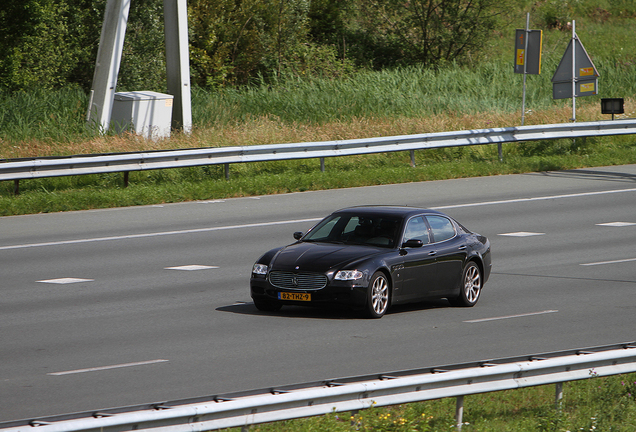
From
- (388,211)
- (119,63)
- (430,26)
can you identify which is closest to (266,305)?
(388,211)

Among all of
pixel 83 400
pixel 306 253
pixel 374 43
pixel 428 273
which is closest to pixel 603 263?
pixel 428 273

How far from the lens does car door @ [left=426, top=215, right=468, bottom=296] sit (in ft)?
39.9

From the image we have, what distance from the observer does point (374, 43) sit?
5106 cm

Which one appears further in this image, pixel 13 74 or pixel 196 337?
pixel 13 74

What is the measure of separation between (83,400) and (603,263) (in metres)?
9.72

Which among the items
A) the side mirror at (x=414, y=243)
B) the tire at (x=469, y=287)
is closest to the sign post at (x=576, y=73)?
the tire at (x=469, y=287)

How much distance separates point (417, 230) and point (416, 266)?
2.10 feet

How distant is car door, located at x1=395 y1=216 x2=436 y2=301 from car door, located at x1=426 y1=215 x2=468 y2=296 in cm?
12

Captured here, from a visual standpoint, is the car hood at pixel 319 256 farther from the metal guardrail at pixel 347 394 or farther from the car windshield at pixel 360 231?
the metal guardrail at pixel 347 394

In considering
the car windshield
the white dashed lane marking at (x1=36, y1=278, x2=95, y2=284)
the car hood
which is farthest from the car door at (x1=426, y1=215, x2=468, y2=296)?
the white dashed lane marking at (x1=36, y1=278, x2=95, y2=284)

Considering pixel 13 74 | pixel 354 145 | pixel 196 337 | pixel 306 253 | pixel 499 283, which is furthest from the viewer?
pixel 13 74

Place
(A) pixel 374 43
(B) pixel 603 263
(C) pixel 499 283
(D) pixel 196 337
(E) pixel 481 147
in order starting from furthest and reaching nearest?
(A) pixel 374 43 < (E) pixel 481 147 < (B) pixel 603 263 < (C) pixel 499 283 < (D) pixel 196 337

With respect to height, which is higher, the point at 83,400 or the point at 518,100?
the point at 518,100

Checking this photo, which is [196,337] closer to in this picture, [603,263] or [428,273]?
[428,273]
